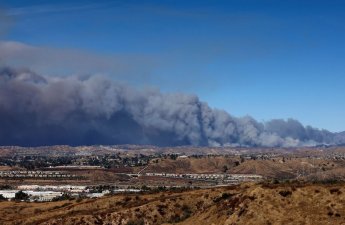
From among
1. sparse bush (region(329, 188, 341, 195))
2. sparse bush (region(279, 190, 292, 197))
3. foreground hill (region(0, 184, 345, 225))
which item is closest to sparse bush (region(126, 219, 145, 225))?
foreground hill (region(0, 184, 345, 225))

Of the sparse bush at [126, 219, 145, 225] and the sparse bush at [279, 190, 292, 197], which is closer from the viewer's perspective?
the sparse bush at [279, 190, 292, 197]

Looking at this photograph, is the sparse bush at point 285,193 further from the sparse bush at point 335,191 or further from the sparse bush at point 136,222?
the sparse bush at point 136,222

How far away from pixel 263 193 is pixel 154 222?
26025mm

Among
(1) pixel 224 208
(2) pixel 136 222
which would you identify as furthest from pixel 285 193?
(2) pixel 136 222

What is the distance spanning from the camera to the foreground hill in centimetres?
7700

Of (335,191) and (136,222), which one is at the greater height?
(335,191)

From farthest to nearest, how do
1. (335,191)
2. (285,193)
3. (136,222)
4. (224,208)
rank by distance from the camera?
1. (136,222)
2. (224,208)
3. (285,193)
4. (335,191)

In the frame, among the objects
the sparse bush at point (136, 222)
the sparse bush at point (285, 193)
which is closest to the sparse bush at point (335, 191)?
the sparse bush at point (285, 193)

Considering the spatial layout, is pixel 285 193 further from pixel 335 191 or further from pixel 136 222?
pixel 136 222

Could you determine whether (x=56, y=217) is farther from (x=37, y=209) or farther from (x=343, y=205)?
(x=343, y=205)

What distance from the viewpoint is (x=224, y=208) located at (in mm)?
85375

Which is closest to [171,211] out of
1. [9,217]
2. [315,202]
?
[315,202]

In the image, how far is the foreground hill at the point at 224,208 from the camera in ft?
253

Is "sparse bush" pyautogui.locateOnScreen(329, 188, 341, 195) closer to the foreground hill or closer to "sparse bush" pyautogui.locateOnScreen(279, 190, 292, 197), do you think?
the foreground hill
